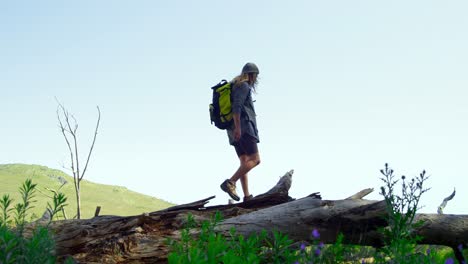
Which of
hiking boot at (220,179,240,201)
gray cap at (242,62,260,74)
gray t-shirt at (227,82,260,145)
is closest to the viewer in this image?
hiking boot at (220,179,240,201)

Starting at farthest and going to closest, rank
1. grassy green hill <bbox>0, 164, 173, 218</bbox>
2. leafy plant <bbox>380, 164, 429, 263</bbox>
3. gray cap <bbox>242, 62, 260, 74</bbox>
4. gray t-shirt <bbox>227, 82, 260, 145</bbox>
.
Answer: grassy green hill <bbox>0, 164, 173, 218</bbox>, gray cap <bbox>242, 62, 260, 74</bbox>, gray t-shirt <bbox>227, 82, 260, 145</bbox>, leafy plant <bbox>380, 164, 429, 263</bbox>

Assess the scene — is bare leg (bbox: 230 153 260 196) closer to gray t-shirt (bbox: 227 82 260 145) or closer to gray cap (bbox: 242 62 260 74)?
gray t-shirt (bbox: 227 82 260 145)

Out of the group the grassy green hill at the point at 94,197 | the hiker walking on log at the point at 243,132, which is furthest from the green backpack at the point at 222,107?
the grassy green hill at the point at 94,197

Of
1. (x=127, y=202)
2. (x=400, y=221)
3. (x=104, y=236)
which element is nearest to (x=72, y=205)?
(x=127, y=202)

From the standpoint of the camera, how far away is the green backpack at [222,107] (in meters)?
10.7

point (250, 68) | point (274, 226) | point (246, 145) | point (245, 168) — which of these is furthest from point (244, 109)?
point (274, 226)

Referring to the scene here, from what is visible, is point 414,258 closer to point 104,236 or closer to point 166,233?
point 166,233

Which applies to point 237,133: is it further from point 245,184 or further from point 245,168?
point 245,184

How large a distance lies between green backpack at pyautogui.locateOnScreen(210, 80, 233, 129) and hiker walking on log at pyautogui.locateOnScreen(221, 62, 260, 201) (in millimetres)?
131

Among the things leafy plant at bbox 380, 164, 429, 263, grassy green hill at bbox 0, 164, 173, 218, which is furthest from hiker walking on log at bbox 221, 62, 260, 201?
grassy green hill at bbox 0, 164, 173, 218

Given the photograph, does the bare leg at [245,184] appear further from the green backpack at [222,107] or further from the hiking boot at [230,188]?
the green backpack at [222,107]

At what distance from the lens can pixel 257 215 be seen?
726cm

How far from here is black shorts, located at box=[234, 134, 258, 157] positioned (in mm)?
10453

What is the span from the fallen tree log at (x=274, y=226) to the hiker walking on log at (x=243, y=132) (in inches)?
103
